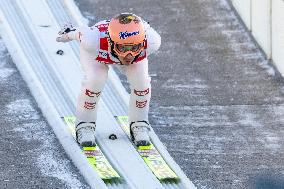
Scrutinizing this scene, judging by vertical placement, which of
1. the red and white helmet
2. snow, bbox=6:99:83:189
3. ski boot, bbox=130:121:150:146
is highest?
the red and white helmet

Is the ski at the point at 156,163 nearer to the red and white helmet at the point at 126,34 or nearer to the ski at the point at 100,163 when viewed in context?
the ski at the point at 100,163

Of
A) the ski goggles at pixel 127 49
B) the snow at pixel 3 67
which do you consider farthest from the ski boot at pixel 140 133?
the snow at pixel 3 67

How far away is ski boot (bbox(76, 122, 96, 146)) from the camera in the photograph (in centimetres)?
1138

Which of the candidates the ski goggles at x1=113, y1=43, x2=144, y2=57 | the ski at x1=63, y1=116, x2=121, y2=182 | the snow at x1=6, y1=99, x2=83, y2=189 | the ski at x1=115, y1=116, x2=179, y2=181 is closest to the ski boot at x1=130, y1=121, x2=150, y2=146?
the ski at x1=115, y1=116, x2=179, y2=181

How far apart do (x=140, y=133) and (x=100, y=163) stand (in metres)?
0.64

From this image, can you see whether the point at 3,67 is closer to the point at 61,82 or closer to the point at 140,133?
the point at 61,82

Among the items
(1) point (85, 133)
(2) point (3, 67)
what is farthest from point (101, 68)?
(2) point (3, 67)

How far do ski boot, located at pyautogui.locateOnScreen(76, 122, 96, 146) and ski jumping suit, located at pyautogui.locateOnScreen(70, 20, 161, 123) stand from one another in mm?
47

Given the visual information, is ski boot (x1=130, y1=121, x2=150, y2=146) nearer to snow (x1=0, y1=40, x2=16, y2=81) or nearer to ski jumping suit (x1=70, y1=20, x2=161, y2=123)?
ski jumping suit (x1=70, y1=20, x2=161, y2=123)

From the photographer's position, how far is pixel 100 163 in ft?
36.3

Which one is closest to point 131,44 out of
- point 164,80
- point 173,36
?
point 164,80

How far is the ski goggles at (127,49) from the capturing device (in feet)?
35.5

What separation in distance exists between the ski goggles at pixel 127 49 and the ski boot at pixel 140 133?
925mm

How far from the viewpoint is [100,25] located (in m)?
11.1
